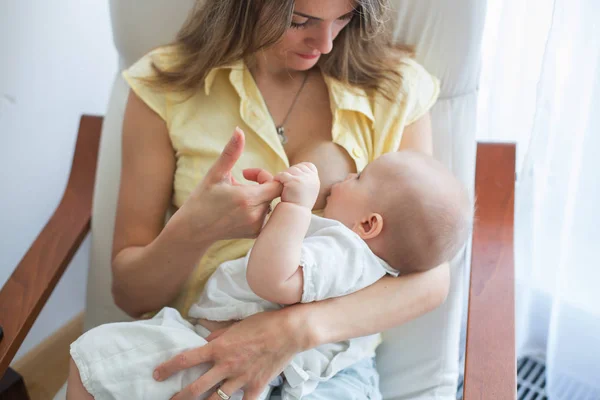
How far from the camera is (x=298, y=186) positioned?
0.91 m

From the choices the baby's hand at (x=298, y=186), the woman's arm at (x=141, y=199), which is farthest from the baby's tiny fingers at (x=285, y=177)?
the woman's arm at (x=141, y=199)

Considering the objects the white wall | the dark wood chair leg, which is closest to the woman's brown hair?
the white wall

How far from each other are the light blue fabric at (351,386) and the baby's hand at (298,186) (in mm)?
336

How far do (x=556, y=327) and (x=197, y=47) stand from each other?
3.61 ft

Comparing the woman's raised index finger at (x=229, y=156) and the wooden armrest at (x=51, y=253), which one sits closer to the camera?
the woman's raised index finger at (x=229, y=156)

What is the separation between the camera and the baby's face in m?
1.03

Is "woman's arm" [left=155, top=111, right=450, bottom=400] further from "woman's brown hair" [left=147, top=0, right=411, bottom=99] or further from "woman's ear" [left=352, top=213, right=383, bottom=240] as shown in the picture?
"woman's brown hair" [left=147, top=0, right=411, bottom=99]

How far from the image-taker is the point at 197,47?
1.21 metres

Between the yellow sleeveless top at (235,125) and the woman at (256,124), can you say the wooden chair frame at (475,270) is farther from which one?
the yellow sleeveless top at (235,125)

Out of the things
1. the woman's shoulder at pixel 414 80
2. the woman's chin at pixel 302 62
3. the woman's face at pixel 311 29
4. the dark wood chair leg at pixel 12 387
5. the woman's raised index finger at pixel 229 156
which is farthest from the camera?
the dark wood chair leg at pixel 12 387

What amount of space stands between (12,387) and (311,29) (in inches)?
39.4

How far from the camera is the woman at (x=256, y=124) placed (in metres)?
1.04

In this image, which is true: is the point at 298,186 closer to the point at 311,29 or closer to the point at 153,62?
the point at 311,29

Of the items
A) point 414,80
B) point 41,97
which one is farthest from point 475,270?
point 41,97
